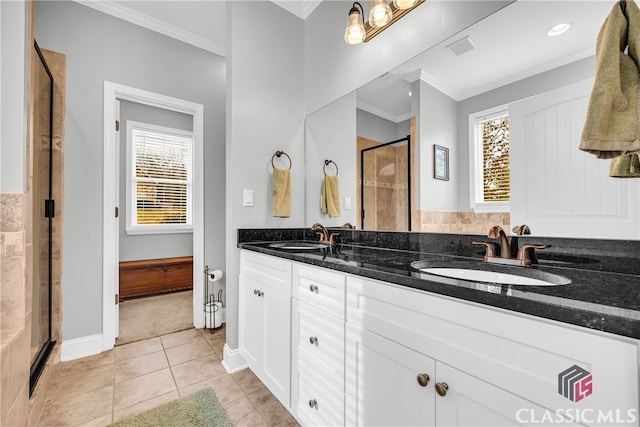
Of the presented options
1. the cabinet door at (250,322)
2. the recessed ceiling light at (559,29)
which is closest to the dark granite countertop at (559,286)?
the cabinet door at (250,322)

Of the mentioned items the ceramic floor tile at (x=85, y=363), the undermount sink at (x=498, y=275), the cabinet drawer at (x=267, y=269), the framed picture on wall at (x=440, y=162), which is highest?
the framed picture on wall at (x=440, y=162)

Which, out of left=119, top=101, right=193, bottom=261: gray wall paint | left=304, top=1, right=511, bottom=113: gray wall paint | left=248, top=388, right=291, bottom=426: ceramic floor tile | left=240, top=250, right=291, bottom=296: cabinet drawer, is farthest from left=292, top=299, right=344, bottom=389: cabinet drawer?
left=119, top=101, right=193, bottom=261: gray wall paint

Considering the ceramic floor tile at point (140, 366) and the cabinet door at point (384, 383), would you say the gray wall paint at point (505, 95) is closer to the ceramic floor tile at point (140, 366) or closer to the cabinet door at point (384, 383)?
the cabinet door at point (384, 383)

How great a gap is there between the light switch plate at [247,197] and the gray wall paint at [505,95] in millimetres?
1321

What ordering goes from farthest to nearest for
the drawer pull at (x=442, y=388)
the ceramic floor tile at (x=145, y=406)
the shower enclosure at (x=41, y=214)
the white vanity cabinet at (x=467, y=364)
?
1. the shower enclosure at (x=41, y=214)
2. the ceramic floor tile at (x=145, y=406)
3. the drawer pull at (x=442, y=388)
4. the white vanity cabinet at (x=467, y=364)

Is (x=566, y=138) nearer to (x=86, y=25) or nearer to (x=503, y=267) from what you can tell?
(x=503, y=267)

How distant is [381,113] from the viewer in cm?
167

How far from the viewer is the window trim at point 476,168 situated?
3.82 ft

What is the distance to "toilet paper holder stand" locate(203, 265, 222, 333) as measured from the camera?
2559mm

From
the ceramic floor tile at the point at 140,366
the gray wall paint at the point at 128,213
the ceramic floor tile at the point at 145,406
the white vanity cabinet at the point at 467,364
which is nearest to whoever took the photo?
the white vanity cabinet at the point at 467,364

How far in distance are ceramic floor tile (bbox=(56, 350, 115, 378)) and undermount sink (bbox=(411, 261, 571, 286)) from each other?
7.64 ft

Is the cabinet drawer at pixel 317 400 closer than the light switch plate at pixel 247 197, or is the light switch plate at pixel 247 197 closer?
the cabinet drawer at pixel 317 400

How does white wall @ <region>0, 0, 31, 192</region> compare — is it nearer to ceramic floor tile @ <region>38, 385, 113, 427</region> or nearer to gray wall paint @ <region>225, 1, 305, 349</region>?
gray wall paint @ <region>225, 1, 305, 349</region>

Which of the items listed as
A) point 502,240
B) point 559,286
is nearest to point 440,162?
point 502,240
